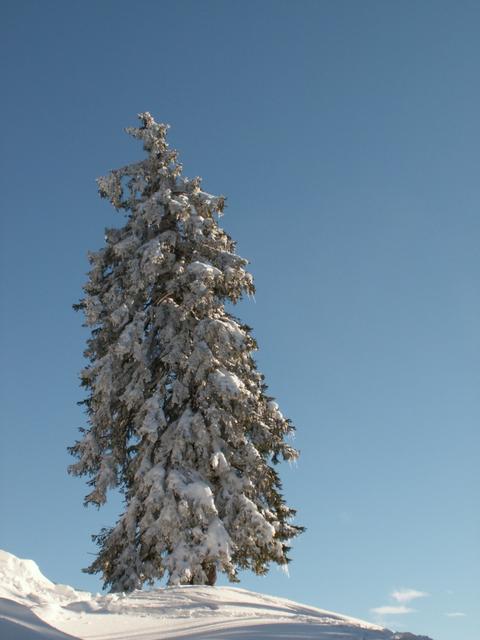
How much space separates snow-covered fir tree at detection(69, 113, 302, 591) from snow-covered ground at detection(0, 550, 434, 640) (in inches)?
173

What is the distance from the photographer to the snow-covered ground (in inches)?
246

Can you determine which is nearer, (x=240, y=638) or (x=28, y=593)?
(x=240, y=638)

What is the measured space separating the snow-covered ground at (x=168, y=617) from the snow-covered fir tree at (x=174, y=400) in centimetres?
439

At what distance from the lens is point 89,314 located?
1728 centimetres

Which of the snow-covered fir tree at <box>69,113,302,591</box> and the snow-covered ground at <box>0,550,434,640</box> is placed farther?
the snow-covered fir tree at <box>69,113,302,591</box>

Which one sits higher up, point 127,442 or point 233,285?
point 233,285

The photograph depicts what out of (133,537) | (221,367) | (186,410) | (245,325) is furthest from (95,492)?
(245,325)

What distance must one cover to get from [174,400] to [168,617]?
869 cm

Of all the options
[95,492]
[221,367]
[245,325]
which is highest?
[245,325]

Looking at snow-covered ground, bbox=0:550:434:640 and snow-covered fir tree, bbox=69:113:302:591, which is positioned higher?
snow-covered fir tree, bbox=69:113:302:591

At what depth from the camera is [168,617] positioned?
7.77 metres

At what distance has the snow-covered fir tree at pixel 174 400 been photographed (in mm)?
14406

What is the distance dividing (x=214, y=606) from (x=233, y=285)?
36.2 ft

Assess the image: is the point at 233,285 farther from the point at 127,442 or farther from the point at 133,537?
the point at 133,537
